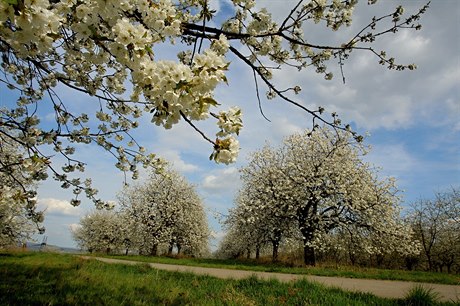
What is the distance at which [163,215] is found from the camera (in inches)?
1341

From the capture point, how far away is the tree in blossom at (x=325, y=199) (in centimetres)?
1916

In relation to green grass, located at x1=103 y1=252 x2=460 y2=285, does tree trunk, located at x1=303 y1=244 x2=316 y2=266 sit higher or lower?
higher

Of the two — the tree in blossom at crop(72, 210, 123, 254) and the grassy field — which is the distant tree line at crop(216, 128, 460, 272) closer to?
the grassy field

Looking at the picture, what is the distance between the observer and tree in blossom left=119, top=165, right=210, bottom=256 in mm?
33219

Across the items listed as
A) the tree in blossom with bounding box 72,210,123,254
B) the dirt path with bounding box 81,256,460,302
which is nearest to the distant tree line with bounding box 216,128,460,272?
the dirt path with bounding box 81,256,460,302

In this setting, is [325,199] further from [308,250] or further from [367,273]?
[367,273]

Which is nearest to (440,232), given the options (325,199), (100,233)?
(325,199)

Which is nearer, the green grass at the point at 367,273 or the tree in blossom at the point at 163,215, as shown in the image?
the green grass at the point at 367,273

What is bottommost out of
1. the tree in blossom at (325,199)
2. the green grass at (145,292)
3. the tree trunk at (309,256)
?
the green grass at (145,292)

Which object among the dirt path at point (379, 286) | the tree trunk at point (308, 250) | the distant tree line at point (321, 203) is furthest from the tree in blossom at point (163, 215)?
the dirt path at point (379, 286)

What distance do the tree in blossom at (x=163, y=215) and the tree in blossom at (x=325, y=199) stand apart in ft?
47.6

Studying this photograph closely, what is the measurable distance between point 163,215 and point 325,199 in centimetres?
2011

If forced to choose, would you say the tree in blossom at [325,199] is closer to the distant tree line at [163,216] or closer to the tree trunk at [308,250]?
the tree trunk at [308,250]

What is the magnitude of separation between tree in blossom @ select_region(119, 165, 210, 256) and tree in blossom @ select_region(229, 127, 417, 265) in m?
14.5
